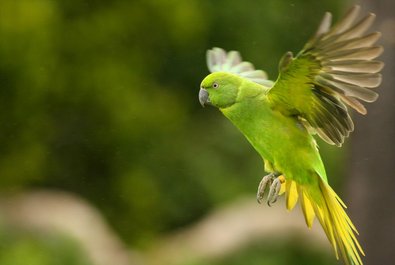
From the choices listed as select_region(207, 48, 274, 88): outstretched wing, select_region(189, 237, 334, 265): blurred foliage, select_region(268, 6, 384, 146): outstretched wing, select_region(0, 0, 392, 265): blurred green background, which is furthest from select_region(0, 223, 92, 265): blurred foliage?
select_region(268, 6, 384, 146): outstretched wing

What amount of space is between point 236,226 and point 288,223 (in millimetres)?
527

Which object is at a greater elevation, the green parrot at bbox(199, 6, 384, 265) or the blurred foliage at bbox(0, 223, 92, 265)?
the blurred foliage at bbox(0, 223, 92, 265)

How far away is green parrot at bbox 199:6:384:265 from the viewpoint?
2.68 meters

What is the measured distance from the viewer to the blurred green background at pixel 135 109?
26.5 feet

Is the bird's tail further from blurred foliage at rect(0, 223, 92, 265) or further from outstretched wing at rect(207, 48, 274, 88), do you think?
blurred foliage at rect(0, 223, 92, 265)

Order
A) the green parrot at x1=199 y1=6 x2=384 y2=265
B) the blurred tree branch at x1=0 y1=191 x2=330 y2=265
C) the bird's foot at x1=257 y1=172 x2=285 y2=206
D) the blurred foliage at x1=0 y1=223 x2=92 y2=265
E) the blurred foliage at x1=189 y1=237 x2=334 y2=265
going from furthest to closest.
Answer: the blurred tree branch at x1=0 y1=191 x2=330 y2=265
the blurred foliage at x1=189 y1=237 x2=334 y2=265
the blurred foliage at x1=0 y1=223 x2=92 y2=265
the bird's foot at x1=257 y1=172 x2=285 y2=206
the green parrot at x1=199 y1=6 x2=384 y2=265

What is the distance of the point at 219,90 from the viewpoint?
9.43 ft

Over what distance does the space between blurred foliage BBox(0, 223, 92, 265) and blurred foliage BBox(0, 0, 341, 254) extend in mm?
1276

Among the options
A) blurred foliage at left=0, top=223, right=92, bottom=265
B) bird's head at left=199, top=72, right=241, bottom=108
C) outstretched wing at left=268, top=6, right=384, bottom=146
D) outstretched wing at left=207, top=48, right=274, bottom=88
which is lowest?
outstretched wing at left=268, top=6, right=384, bottom=146

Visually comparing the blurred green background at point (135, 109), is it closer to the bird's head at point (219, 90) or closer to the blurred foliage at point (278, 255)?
the blurred foliage at point (278, 255)

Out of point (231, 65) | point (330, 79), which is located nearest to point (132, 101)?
point (231, 65)

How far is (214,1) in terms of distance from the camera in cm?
920

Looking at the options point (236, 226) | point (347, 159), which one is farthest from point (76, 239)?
point (347, 159)

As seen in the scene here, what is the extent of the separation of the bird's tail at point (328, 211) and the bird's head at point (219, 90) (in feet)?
1.32
